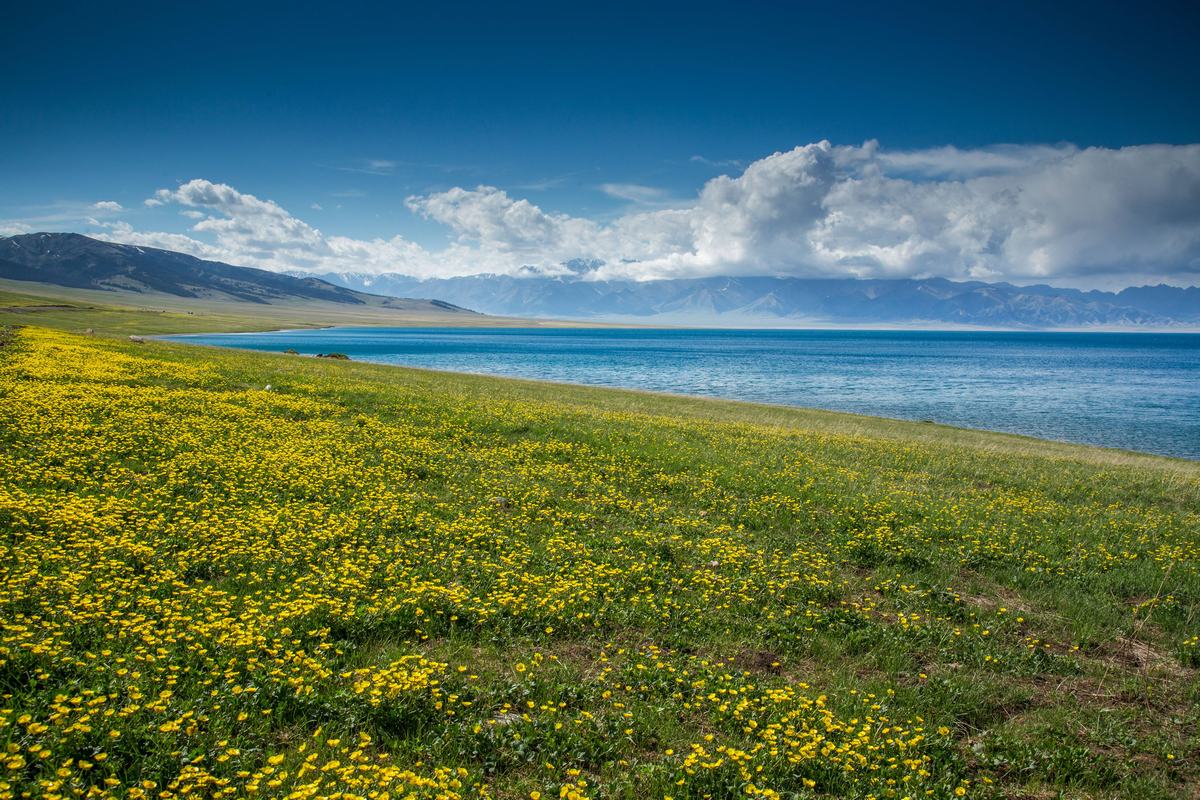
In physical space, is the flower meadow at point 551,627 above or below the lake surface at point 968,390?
below

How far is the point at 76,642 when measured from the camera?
8266mm

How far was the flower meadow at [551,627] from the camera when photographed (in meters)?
7.12

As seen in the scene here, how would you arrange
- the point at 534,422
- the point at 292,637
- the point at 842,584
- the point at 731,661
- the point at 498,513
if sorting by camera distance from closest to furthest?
the point at 292,637 < the point at 731,661 < the point at 842,584 < the point at 498,513 < the point at 534,422

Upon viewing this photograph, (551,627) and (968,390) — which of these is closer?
(551,627)

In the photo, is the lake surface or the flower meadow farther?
the lake surface

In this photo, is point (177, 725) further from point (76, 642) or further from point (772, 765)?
point (772, 765)

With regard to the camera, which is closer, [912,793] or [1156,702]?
[912,793]

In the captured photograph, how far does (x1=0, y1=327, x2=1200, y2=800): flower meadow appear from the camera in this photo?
23.4ft

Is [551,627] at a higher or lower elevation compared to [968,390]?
lower

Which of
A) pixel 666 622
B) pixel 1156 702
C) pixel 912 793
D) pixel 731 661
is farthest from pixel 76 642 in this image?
pixel 1156 702

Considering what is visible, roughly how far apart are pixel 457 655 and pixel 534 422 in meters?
18.6

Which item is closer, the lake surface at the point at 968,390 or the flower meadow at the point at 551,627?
the flower meadow at the point at 551,627

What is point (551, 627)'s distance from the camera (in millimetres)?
10359

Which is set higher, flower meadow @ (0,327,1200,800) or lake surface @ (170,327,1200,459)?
lake surface @ (170,327,1200,459)
